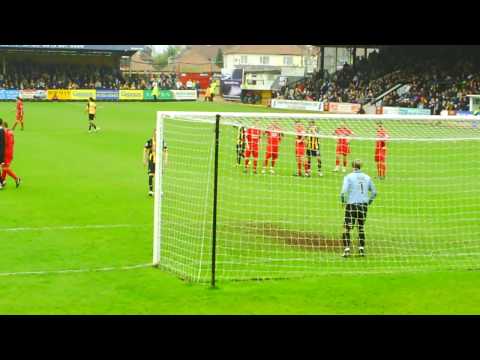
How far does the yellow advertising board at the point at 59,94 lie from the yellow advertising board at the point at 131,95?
5264 millimetres

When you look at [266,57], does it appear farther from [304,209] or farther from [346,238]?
[346,238]

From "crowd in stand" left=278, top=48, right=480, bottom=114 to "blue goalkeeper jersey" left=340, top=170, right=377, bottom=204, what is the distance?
128 feet

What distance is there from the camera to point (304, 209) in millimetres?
20172

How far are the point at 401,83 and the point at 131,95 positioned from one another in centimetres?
2608

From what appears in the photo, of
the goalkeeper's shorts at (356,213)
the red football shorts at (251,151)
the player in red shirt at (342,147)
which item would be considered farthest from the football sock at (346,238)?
the player in red shirt at (342,147)

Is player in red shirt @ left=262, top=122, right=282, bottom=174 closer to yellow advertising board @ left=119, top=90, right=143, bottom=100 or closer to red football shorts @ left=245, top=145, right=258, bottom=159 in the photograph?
red football shorts @ left=245, top=145, right=258, bottom=159

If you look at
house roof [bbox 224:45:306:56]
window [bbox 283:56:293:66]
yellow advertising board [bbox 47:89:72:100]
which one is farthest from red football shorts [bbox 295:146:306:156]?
window [bbox 283:56:293:66]

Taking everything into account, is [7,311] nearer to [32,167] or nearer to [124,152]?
[32,167]

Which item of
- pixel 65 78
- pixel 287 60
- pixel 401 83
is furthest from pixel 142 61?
pixel 401 83

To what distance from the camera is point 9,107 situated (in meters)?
58.4

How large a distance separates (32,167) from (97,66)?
190ft

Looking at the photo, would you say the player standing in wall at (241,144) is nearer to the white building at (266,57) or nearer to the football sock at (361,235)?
the football sock at (361,235)

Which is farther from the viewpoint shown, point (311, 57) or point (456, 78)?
point (311, 57)

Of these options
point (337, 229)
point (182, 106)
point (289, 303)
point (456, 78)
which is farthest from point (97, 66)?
point (289, 303)
